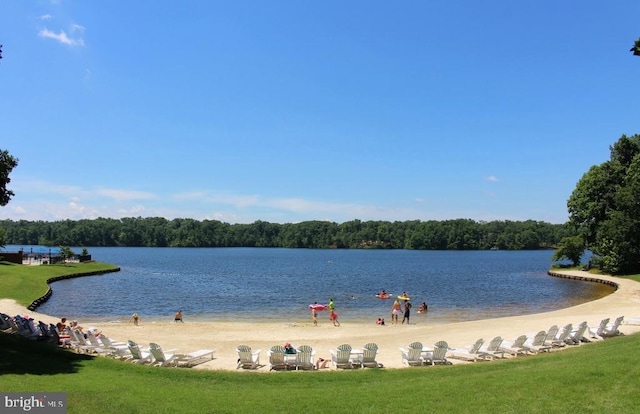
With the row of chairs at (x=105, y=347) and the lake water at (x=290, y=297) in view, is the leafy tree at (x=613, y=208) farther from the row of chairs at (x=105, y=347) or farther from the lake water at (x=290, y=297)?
the row of chairs at (x=105, y=347)

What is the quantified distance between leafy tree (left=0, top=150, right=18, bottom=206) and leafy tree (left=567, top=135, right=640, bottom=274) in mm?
64320

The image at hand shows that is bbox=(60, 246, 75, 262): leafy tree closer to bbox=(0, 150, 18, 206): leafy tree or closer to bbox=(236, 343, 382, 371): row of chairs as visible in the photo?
bbox=(0, 150, 18, 206): leafy tree

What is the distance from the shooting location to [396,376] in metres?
14.7

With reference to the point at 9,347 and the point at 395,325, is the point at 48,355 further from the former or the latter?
the point at 395,325

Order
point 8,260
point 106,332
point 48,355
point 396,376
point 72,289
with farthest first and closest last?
point 8,260, point 72,289, point 106,332, point 48,355, point 396,376

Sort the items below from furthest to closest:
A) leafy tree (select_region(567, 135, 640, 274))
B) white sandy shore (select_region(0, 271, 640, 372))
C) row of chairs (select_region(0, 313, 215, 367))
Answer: leafy tree (select_region(567, 135, 640, 274)) → white sandy shore (select_region(0, 271, 640, 372)) → row of chairs (select_region(0, 313, 215, 367))

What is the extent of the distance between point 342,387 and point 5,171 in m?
14.6

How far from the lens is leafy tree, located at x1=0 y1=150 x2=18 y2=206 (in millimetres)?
18016

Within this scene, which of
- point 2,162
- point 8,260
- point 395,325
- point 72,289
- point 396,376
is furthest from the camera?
point 8,260

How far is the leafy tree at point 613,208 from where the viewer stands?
60812 millimetres

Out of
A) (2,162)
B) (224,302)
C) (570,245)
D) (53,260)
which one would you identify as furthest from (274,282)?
(2,162)

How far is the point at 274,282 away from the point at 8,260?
36.9m

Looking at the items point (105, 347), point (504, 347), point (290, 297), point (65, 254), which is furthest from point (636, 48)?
point (65, 254)

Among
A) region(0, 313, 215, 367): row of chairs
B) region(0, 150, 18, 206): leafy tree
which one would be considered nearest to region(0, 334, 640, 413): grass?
region(0, 313, 215, 367): row of chairs
